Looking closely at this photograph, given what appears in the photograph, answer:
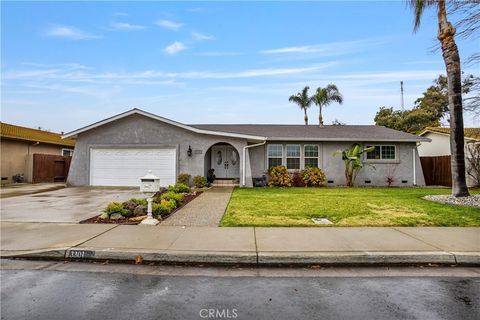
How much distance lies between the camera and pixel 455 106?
11320mm

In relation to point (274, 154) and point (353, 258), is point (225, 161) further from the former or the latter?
point (353, 258)

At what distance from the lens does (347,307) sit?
3.27m

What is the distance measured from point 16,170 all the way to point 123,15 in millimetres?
14038

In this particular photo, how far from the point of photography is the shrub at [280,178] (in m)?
17.2

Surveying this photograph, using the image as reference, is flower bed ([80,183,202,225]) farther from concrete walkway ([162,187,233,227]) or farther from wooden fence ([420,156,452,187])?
wooden fence ([420,156,452,187])

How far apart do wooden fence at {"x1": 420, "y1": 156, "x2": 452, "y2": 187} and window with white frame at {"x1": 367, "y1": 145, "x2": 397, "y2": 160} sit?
9.93 feet

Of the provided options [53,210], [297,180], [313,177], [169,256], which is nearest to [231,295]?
[169,256]

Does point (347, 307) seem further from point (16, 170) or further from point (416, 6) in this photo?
point (16, 170)

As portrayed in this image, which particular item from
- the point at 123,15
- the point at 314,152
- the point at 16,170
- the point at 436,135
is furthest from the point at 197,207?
the point at 436,135

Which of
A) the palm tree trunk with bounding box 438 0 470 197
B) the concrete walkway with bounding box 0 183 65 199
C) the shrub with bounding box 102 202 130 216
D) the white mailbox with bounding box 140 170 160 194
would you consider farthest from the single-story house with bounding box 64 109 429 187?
the white mailbox with bounding box 140 170 160 194

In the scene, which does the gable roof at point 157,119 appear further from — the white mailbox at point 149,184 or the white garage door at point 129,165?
the white mailbox at point 149,184

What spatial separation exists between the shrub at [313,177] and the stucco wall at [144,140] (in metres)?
3.90

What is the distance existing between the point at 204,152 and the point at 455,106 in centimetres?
1158

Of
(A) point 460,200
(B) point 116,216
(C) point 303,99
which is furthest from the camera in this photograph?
(C) point 303,99
